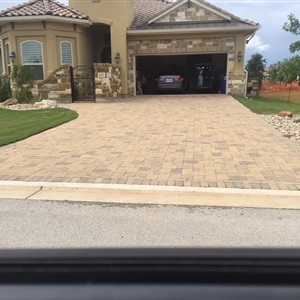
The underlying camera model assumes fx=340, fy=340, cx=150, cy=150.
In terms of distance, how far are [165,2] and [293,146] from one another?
2349 cm

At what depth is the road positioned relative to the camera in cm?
356

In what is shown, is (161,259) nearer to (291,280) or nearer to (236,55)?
(291,280)

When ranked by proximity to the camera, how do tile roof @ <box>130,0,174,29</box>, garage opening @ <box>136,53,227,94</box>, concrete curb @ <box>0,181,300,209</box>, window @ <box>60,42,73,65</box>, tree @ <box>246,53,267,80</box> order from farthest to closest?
tree @ <box>246,53,267,80</box>, garage opening @ <box>136,53,227,94</box>, tile roof @ <box>130,0,174,29</box>, window @ <box>60,42,73,65</box>, concrete curb @ <box>0,181,300,209</box>

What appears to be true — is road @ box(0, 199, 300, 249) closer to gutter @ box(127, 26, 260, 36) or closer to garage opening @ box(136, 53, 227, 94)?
gutter @ box(127, 26, 260, 36)

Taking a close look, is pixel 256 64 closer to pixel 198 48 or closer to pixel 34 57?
pixel 198 48

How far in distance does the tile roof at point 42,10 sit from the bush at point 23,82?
2.89 metres

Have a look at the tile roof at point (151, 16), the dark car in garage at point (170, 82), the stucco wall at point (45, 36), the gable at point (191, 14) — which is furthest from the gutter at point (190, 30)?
the stucco wall at point (45, 36)

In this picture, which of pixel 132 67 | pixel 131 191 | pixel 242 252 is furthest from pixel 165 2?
pixel 242 252

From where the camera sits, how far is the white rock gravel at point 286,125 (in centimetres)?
875

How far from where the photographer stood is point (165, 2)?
2767 cm

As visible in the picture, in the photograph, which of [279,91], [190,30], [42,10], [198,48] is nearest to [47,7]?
[42,10]

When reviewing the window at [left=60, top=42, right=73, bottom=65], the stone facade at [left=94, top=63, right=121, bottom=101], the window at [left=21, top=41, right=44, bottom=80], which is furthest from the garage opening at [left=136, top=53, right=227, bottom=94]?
the window at [left=21, top=41, right=44, bottom=80]

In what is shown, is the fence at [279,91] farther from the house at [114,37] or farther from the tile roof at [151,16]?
the tile roof at [151,16]

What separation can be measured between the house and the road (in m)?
13.2
